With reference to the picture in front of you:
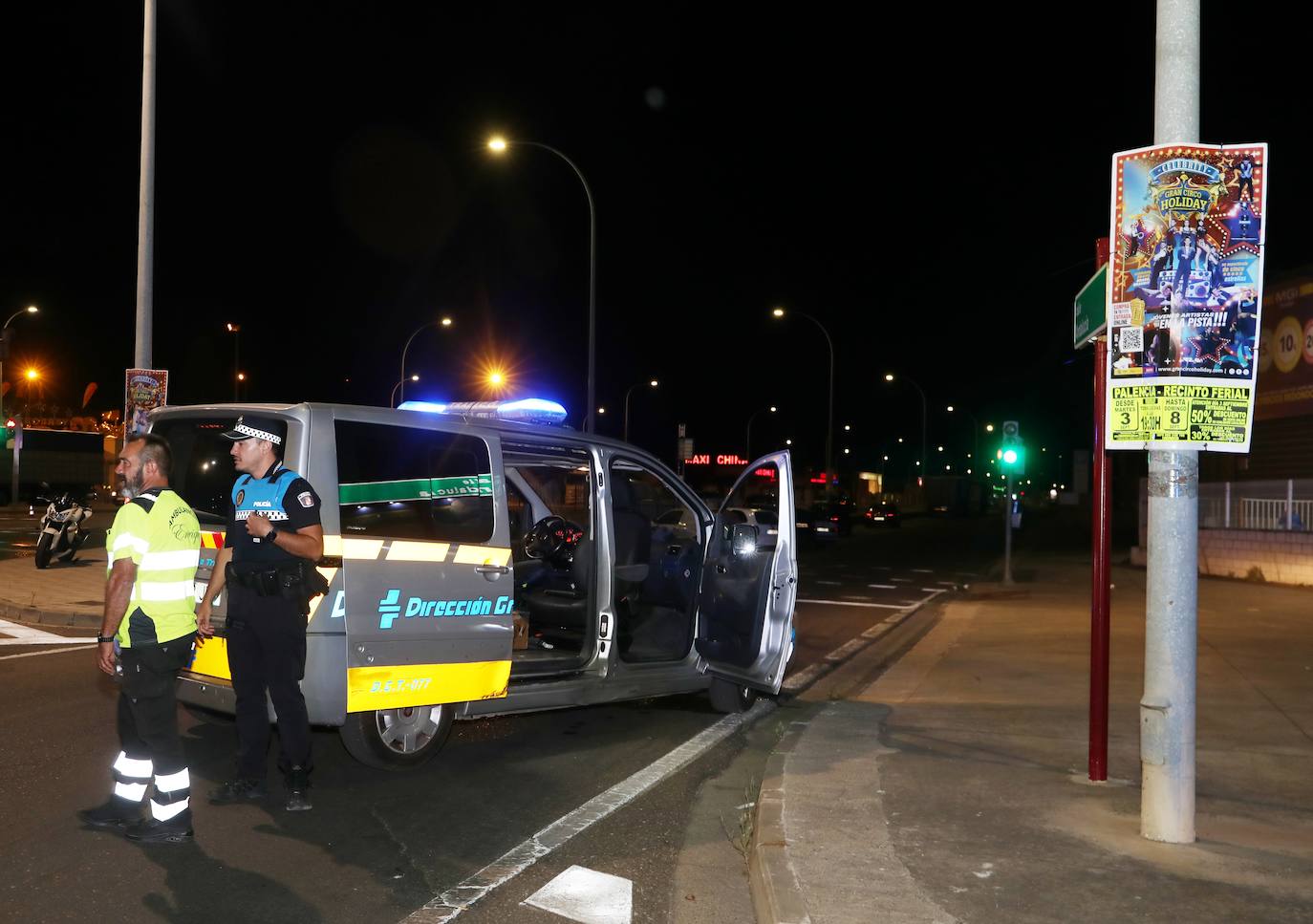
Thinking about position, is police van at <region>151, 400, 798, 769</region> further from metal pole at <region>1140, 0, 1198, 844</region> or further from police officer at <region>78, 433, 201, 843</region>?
metal pole at <region>1140, 0, 1198, 844</region>

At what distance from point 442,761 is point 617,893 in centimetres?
233

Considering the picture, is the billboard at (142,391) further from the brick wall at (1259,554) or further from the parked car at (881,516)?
the parked car at (881,516)

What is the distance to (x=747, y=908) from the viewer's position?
15.4 feet

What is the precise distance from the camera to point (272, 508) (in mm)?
5516

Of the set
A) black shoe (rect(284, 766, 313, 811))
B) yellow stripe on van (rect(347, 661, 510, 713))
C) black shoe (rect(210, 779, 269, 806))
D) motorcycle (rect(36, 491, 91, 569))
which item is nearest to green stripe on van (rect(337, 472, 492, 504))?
yellow stripe on van (rect(347, 661, 510, 713))

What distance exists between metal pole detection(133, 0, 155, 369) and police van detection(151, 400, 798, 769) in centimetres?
768

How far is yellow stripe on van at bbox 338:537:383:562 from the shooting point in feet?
18.9

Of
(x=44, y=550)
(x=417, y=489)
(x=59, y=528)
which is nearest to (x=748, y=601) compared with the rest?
(x=417, y=489)

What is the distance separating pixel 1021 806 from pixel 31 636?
949 centimetres

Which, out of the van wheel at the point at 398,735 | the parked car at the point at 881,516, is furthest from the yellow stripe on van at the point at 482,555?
the parked car at the point at 881,516

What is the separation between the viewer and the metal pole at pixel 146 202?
544 inches

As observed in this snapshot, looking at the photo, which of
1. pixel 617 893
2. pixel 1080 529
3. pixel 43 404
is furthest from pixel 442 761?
pixel 43 404

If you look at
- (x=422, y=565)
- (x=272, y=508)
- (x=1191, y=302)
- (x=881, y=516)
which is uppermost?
(x=1191, y=302)

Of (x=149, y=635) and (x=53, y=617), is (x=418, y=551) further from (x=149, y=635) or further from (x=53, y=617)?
(x=53, y=617)
